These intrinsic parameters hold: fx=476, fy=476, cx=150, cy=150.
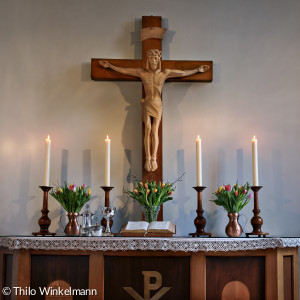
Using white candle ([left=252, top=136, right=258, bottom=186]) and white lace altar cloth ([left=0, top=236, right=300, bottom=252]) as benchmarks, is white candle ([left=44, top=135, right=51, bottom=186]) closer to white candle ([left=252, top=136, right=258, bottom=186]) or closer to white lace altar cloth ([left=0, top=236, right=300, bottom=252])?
white lace altar cloth ([left=0, top=236, right=300, bottom=252])

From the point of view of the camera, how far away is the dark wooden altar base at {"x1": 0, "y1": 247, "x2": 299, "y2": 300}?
2473 mm

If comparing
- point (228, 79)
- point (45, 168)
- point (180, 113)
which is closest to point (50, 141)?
point (45, 168)

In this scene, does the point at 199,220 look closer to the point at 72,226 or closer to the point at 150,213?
the point at 150,213

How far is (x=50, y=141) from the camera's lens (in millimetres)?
3271

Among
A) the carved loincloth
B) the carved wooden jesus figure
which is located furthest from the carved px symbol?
the carved loincloth

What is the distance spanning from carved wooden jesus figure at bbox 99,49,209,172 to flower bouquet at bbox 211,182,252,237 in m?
0.51

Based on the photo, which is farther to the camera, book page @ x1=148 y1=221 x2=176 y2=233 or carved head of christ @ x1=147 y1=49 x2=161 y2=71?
carved head of christ @ x1=147 y1=49 x2=161 y2=71

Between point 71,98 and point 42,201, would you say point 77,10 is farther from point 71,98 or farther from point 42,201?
point 42,201

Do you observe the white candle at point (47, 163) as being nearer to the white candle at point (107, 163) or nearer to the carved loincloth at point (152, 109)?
the white candle at point (107, 163)

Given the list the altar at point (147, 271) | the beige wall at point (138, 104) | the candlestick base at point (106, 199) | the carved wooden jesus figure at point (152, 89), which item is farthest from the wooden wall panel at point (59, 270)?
the carved wooden jesus figure at point (152, 89)

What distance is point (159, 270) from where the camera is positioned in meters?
2.48

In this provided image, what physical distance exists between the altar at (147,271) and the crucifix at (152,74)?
30.8 inches

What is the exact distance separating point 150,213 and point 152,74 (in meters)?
1.00

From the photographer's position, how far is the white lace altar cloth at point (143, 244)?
2.41 meters
